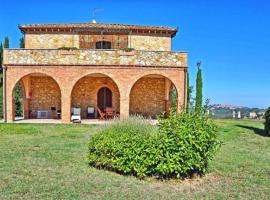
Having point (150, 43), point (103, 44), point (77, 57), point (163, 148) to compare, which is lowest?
point (163, 148)

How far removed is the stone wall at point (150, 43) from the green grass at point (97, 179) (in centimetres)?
1206

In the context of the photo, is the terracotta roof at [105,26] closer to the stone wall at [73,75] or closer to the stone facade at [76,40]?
the stone facade at [76,40]

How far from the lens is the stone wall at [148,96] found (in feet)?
68.3

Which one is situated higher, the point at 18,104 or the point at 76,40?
the point at 76,40

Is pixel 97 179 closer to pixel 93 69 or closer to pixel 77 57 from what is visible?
pixel 93 69

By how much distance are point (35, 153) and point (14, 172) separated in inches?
87.8

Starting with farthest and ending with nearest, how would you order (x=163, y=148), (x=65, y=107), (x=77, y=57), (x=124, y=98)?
1. (x=124, y=98)
2. (x=65, y=107)
3. (x=77, y=57)
4. (x=163, y=148)

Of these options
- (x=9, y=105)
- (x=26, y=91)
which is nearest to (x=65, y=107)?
(x=9, y=105)

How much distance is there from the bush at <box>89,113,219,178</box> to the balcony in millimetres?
10706

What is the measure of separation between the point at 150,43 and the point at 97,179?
52.8 ft

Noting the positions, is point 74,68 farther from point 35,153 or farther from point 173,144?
point 173,144

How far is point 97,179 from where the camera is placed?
20.8ft

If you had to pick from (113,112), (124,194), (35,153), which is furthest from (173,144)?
(113,112)

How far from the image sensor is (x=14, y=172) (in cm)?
663
